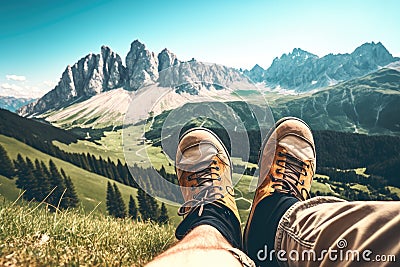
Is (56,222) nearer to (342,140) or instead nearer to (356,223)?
(356,223)

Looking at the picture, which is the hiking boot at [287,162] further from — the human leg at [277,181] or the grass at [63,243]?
the grass at [63,243]

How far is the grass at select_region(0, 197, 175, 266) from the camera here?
1581 millimetres

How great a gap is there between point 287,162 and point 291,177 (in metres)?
0.40

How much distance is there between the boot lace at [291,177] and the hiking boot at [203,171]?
2.10 ft

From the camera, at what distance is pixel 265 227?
2812 mm

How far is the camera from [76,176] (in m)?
60.5

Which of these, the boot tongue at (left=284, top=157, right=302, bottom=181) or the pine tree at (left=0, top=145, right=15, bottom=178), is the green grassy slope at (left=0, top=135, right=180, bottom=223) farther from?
the boot tongue at (left=284, top=157, right=302, bottom=181)

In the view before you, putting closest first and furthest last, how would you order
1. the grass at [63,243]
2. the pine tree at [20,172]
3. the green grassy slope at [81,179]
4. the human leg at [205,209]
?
the grass at [63,243]
the human leg at [205,209]
the pine tree at [20,172]
the green grassy slope at [81,179]

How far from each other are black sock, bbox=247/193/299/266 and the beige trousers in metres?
0.24

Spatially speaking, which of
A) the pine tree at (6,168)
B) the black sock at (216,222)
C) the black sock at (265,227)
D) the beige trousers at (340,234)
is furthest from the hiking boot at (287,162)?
the pine tree at (6,168)

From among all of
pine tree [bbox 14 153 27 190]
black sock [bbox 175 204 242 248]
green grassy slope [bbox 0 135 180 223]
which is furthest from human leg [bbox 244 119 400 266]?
green grassy slope [bbox 0 135 180 223]

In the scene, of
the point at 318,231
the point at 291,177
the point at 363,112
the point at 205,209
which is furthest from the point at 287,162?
the point at 363,112

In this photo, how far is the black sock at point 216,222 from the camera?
2.71 meters

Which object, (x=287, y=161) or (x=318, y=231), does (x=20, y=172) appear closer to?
(x=287, y=161)
